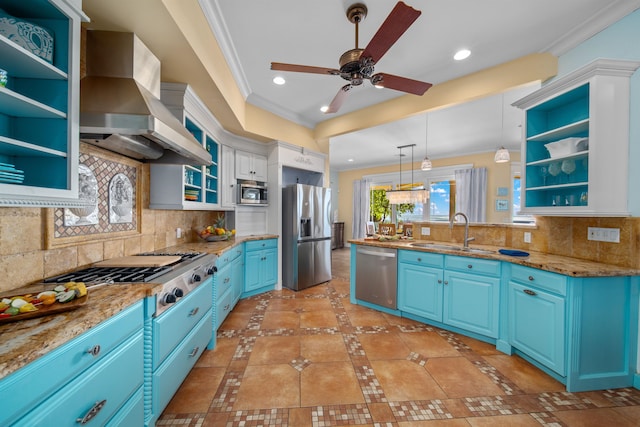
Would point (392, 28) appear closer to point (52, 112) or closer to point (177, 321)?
point (52, 112)

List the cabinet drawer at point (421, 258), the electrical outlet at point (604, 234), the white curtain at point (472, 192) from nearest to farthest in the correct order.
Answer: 1. the electrical outlet at point (604, 234)
2. the cabinet drawer at point (421, 258)
3. the white curtain at point (472, 192)

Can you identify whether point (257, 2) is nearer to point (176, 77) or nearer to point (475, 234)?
point (176, 77)

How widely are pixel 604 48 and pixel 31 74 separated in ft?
12.1

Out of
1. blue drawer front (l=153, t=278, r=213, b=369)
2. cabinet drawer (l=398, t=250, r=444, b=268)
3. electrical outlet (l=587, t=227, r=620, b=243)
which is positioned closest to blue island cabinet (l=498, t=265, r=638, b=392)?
electrical outlet (l=587, t=227, r=620, b=243)

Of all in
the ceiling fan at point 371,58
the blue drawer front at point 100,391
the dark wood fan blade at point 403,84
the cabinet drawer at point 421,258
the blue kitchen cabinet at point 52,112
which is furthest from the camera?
the cabinet drawer at point 421,258

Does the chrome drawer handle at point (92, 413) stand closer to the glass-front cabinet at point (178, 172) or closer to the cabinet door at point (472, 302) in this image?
the glass-front cabinet at point (178, 172)

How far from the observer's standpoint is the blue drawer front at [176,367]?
1.32 metres

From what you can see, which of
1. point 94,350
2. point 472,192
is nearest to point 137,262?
point 94,350

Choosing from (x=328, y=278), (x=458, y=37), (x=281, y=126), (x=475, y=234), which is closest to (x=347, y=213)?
(x=328, y=278)

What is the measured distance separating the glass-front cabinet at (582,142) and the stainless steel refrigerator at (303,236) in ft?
8.74

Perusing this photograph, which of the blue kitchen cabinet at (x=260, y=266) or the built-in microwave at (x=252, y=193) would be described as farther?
the built-in microwave at (x=252, y=193)

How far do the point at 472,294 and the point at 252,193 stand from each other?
3.01 meters

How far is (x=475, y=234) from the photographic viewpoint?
287cm

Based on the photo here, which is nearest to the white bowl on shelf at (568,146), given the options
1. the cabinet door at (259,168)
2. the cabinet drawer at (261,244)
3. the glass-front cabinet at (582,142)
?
the glass-front cabinet at (582,142)
